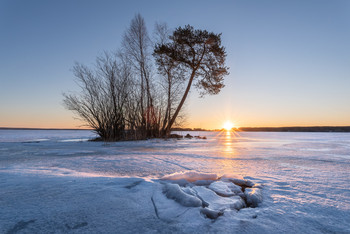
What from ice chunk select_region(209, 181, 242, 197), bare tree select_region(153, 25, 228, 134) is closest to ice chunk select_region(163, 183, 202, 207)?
ice chunk select_region(209, 181, 242, 197)

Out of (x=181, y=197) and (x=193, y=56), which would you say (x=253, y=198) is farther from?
(x=193, y=56)

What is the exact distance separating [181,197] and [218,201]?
230 millimetres

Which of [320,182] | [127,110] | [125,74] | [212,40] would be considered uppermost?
[212,40]

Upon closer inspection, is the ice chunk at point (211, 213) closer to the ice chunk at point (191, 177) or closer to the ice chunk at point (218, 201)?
the ice chunk at point (218, 201)

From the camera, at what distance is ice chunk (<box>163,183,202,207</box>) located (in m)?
1.11

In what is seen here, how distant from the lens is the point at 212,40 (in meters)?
9.72

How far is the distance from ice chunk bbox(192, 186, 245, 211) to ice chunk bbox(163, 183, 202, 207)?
8 cm

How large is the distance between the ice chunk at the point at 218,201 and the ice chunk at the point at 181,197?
8 centimetres

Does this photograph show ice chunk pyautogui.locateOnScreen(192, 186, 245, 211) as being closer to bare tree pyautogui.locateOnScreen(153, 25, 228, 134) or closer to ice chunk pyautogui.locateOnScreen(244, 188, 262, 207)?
ice chunk pyautogui.locateOnScreen(244, 188, 262, 207)

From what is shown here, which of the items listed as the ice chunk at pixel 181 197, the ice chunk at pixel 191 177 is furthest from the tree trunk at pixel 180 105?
the ice chunk at pixel 181 197

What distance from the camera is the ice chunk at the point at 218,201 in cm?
109

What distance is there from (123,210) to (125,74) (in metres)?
7.48

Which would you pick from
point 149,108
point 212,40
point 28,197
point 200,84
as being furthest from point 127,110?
point 28,197

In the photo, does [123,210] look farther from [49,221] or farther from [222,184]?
[222,184]
